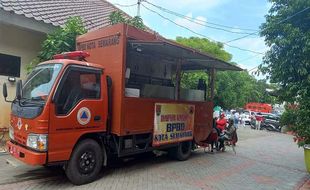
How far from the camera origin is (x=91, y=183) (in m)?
6.71

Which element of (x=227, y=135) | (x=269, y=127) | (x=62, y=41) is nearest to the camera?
(x=62, y=41)

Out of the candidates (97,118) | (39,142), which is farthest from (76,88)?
(39,142)

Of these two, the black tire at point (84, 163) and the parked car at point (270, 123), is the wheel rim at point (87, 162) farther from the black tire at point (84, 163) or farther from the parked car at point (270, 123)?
the parked car at point (270, 123)

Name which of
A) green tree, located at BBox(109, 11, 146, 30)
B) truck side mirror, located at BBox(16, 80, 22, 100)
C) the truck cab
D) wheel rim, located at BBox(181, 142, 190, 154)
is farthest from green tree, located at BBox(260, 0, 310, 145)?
truck side mirror, located at BBox(16, 80, 22, 100)

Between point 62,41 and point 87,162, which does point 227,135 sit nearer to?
point 62,41

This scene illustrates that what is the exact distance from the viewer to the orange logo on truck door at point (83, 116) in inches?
256

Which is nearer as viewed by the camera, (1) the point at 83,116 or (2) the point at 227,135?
(1) the point at 83,116

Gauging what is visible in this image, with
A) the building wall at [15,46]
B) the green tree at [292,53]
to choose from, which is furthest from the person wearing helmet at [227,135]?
the building wall at [15,46]

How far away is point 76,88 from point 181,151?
428 centimetres

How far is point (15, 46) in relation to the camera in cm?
1035

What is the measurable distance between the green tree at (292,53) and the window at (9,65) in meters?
7.56

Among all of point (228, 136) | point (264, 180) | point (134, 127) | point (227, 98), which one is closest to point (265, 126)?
point (227, 98)

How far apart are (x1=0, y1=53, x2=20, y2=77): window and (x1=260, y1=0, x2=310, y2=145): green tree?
24.8 feet

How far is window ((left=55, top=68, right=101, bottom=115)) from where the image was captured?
6.27 m
